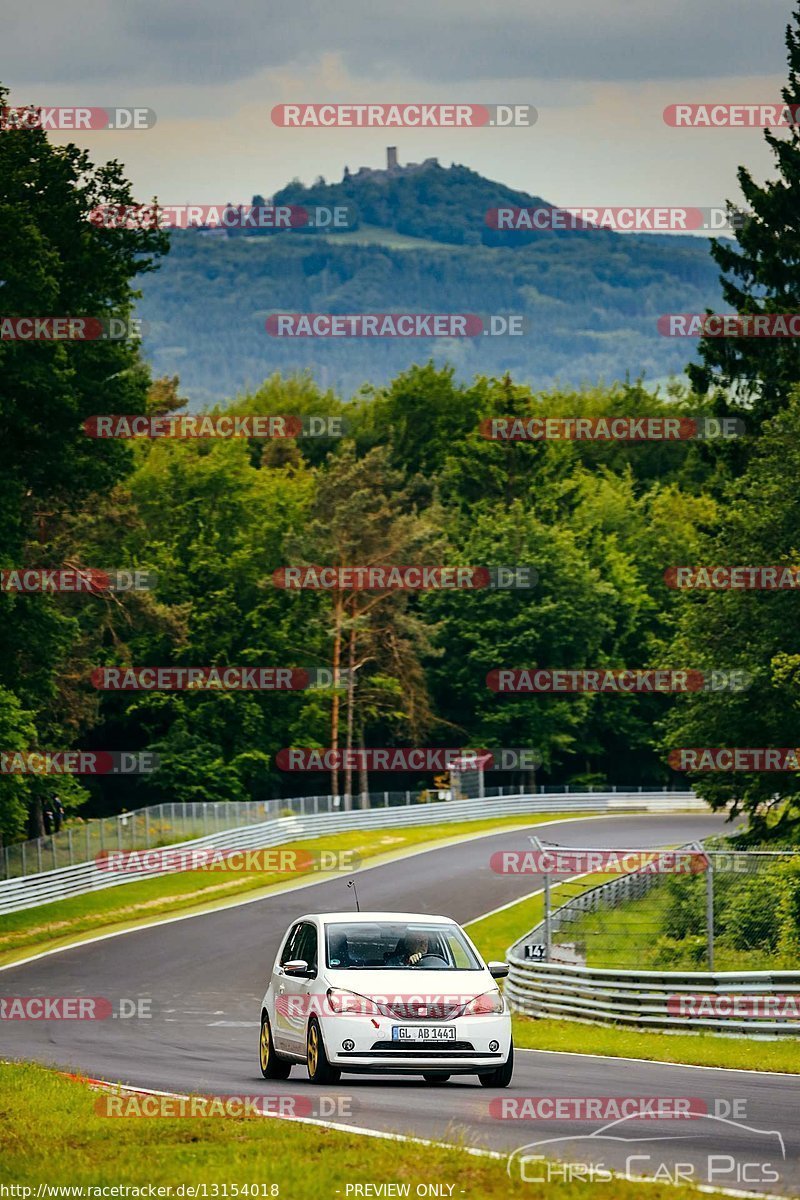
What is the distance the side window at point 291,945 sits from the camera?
56.3ft

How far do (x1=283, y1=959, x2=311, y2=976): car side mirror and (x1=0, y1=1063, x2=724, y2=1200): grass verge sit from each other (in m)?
3.26

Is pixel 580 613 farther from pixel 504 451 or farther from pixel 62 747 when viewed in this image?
pixel 62 747

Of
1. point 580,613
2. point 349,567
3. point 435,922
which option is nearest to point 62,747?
point 349,567

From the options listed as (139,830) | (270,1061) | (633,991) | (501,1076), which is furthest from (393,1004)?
(139,830)

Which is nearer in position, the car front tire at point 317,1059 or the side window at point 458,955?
the car front tire at point 317,1059

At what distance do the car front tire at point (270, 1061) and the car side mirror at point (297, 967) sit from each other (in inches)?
37.4

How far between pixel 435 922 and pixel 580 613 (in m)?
75.0

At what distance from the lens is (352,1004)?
15172mm

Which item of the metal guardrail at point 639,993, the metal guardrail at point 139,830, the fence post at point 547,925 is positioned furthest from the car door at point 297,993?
the metal guardrail at point 139,830

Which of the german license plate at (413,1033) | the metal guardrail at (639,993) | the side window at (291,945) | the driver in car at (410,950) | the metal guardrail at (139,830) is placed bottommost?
the metal guardrail at (139,830)

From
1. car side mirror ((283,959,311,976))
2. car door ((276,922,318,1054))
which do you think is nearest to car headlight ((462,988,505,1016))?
car door ((276,922,318,1054))

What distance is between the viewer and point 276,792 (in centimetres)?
9081

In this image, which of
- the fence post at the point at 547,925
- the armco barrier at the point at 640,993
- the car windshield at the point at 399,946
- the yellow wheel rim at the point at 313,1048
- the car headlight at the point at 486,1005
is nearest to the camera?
the car headlight at the point at 486,1005

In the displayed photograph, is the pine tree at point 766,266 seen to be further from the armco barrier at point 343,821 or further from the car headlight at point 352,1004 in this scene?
the car headlight at point 352,1004
